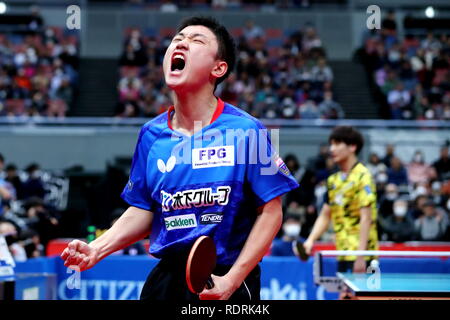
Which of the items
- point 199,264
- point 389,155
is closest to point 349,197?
point 199,264

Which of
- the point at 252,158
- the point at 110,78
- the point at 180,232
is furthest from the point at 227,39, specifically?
the point at 110,78

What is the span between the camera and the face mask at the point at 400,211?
11.2 metres

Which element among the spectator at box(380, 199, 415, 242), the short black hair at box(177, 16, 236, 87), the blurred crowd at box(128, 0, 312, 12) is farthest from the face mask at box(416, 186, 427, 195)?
the short black hair at box(177, 16, 236, 87)

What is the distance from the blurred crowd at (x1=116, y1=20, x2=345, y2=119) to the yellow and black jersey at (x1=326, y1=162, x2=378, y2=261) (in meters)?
8.46

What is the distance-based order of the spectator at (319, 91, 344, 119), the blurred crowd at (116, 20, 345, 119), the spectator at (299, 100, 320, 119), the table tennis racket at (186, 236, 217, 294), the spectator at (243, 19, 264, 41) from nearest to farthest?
the table tennis racket at (186, 236, 217, 294), the spectator at (299, 100, 320, 119), the spectator at (319, 91, 344, 119), the blurred crowd at (116, 20, 345, 119), the spectator at (243, 19, 264, 41)

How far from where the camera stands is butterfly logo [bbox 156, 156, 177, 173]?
10.3 ft

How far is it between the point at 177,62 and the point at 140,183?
0.56 metres

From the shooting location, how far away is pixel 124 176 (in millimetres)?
12734

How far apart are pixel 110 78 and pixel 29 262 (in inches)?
461

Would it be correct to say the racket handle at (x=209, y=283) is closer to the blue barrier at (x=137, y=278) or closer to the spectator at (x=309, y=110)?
the blue barrier at (x=137, y=278)

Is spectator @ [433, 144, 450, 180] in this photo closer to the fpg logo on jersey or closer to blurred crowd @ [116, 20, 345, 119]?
blurred crowd @ [116, 20, 345, 119]

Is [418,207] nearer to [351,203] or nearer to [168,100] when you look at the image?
[351,203]

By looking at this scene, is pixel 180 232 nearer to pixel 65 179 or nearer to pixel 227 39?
pixel 227 39

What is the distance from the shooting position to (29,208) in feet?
34.0
